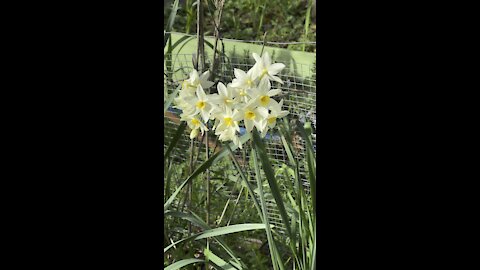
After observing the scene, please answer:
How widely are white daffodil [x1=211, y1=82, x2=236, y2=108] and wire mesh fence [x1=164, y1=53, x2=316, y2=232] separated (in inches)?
7.9

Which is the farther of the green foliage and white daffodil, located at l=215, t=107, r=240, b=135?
the green foliage

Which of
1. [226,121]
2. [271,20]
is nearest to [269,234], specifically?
[226,121]

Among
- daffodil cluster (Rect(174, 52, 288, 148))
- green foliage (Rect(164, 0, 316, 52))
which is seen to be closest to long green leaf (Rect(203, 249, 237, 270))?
daffodil cluster (Rect(174, 52, 288, 148))

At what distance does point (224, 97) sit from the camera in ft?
3.47

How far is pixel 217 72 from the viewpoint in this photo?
4.18ft

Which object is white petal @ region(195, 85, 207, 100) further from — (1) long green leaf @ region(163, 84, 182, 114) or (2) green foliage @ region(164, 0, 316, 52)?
(2) green foliage @ region(164, 0, 316, 52)

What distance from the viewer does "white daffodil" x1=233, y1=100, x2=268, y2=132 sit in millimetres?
1044

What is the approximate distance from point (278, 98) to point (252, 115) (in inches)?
14.6

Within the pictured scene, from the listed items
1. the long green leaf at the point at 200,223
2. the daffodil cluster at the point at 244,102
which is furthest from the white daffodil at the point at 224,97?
the long green leaf at the point at 200,223

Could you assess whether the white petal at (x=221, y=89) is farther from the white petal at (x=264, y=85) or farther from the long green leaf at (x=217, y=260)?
the long green leaf at (x=217, y=260)

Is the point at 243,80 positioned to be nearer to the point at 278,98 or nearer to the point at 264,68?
the point at 264,68
